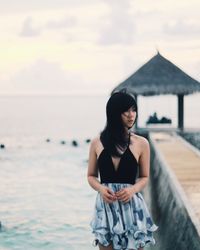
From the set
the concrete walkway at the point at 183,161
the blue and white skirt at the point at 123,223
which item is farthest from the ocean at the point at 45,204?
the blue and white skirt at the point at 123,223

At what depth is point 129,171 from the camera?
431 centimetres

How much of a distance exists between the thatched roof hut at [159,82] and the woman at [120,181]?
56.7 ft

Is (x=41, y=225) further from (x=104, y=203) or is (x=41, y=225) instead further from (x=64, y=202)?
(x=104, y=203)

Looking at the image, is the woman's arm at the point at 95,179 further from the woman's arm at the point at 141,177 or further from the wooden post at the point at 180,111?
the wooden post at the point at 180,111

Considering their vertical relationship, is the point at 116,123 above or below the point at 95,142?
above

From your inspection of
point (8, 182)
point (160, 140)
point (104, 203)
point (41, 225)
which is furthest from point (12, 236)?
point (8, 182)

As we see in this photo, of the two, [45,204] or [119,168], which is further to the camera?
[45,204]

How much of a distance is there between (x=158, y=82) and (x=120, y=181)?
1793cm

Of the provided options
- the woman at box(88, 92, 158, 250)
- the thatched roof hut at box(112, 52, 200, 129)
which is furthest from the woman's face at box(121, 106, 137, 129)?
the thatched roof hut at box(112, 52, 200, 129)

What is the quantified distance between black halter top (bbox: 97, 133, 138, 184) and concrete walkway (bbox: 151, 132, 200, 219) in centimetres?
233

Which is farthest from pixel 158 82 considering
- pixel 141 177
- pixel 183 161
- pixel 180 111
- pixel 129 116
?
pixel 129 116

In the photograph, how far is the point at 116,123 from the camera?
4266mm

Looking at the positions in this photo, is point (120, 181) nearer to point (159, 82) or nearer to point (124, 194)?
point (124, 194)

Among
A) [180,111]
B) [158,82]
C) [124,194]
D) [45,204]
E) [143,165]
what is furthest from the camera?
[180,111]
